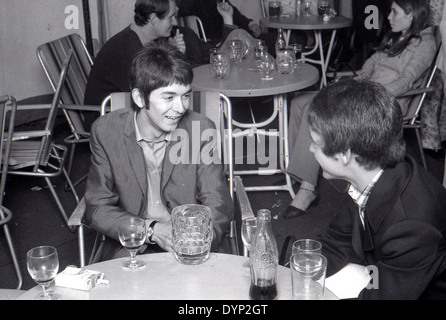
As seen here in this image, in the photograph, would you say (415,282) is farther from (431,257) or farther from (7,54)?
(7,54)

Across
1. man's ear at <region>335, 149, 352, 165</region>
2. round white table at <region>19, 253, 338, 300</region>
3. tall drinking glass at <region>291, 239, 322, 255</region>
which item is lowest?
round white table at <region>19, 253, 338, 300</region>

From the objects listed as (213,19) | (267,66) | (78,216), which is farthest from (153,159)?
(213,19)

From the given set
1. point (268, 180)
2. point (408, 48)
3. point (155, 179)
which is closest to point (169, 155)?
point (155, 179)

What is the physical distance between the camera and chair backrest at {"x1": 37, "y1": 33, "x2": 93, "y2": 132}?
362 centimetres

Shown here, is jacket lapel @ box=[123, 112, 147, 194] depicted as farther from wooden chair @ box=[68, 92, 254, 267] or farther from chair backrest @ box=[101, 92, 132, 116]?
chair backrest @ box=[101, 92, 132, 116]

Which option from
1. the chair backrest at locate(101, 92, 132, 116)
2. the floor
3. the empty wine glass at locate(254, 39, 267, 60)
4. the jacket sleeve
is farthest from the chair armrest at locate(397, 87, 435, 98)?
the chair backrest at locate(101, 92, 132, 116)

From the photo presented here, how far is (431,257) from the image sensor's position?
5.26 ft

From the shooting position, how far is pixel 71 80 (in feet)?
12.4

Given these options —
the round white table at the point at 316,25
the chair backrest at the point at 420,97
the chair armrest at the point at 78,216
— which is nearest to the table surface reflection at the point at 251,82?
the chair backrest at the point at 420,97

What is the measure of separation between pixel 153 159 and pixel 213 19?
3941 mm

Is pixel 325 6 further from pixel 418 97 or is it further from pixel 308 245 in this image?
pixel 308 245

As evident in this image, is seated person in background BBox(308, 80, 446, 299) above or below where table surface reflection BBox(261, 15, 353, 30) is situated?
above

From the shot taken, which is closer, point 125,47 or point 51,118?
point 51,118

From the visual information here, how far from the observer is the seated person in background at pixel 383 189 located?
1.61m
